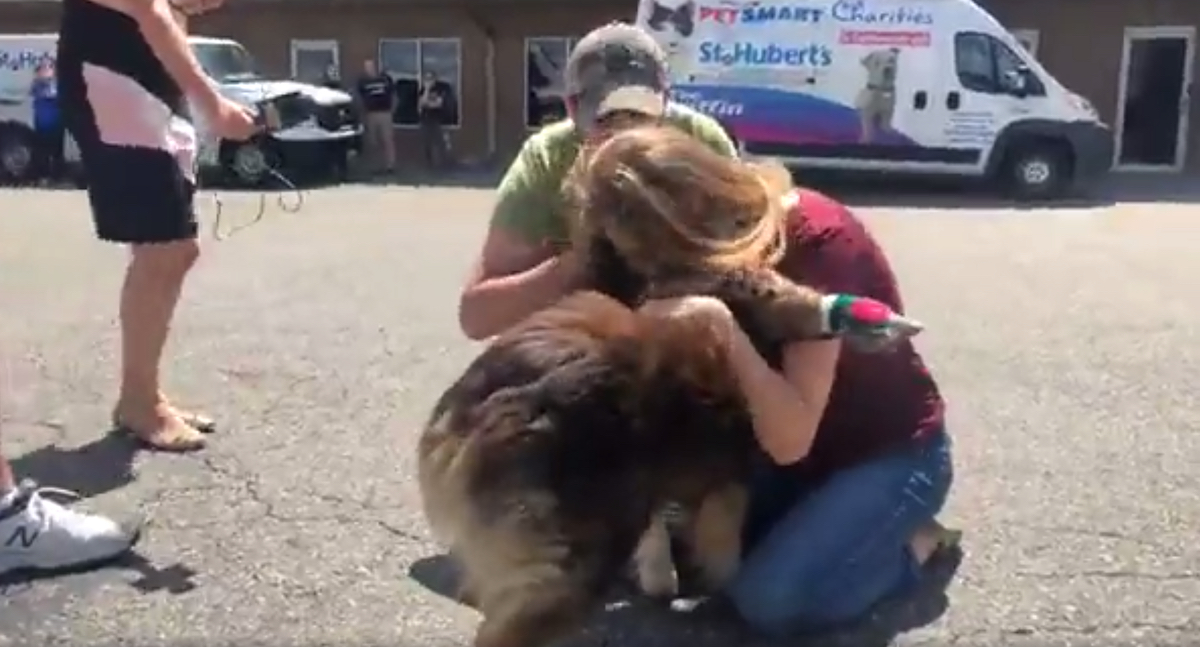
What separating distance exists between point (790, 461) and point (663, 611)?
775 millimetres

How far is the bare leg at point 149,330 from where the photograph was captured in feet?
14.0

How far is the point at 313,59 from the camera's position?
22531 millimetres

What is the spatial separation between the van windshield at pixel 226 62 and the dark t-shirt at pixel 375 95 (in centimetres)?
213

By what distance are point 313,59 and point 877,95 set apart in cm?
1086

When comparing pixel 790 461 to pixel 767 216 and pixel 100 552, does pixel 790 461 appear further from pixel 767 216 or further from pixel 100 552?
pixel 100 552

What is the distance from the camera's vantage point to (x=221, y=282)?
27.5ft

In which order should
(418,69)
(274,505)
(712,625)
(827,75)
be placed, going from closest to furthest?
(712,625) < (274,505) < (827,75) < (418,69)

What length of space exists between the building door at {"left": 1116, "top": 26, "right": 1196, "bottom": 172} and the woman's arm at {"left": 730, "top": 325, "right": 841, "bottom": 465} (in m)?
19.0

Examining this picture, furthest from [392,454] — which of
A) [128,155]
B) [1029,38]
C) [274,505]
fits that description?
[1029,38]

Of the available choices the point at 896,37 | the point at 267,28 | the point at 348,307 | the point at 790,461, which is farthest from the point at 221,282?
the point at 267,28

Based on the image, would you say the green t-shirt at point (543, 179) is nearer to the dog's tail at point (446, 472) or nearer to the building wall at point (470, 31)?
the dog's tail at point (446, 472)

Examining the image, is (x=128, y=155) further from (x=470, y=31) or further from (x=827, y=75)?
(x=470, y=31)

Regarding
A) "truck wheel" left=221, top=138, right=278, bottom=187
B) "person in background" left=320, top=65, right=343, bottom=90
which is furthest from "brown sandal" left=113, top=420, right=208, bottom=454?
"person in background" left=320, top=65, right=343, bottom=90

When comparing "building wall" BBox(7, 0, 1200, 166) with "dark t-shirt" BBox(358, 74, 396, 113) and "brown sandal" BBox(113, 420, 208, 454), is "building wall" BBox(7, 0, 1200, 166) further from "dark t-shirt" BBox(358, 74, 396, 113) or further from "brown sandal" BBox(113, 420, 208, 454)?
"brown sandal" BBox(113, 420, 208, 454)
